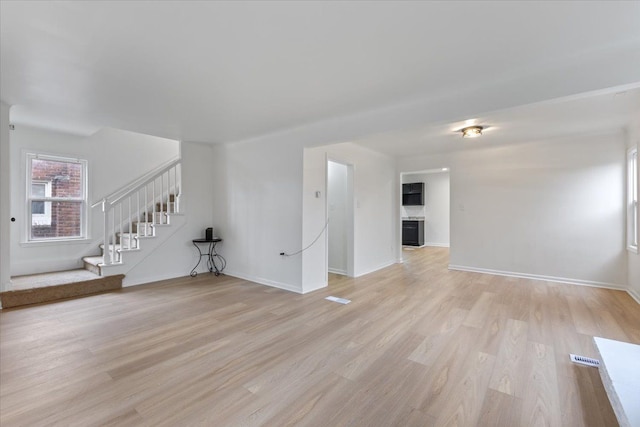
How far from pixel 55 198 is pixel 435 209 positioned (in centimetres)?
944

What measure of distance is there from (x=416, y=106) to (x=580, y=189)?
363cm

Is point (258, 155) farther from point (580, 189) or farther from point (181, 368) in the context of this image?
point (580, 189)

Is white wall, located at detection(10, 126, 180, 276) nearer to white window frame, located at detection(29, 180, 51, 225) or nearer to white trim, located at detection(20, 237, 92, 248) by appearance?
white trim, located at detection(20, 237, 92, 248)

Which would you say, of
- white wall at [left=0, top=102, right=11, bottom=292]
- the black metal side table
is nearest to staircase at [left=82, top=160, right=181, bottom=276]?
the black metal side table

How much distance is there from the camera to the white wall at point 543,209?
4.34m

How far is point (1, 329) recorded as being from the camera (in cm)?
278

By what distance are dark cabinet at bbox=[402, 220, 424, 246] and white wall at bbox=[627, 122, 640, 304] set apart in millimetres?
5089

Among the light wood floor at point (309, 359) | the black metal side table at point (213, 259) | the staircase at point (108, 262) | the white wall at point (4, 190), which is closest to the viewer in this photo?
the light wood floor at point (309, 359)

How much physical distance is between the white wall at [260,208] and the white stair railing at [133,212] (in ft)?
2.40

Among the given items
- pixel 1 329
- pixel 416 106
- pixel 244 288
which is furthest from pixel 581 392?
pixel 1 329

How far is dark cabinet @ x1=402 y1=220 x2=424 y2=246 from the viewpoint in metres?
9.03

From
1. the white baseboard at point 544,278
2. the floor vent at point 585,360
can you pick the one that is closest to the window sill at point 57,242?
the floor vent at point 585,360

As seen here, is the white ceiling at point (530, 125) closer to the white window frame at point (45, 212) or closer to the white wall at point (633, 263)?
the white wall at point (633, 263)

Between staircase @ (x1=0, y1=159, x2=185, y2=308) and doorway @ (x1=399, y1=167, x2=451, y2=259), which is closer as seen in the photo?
staircase @ (x1=0, y1=159, x2=185, y2=308)
